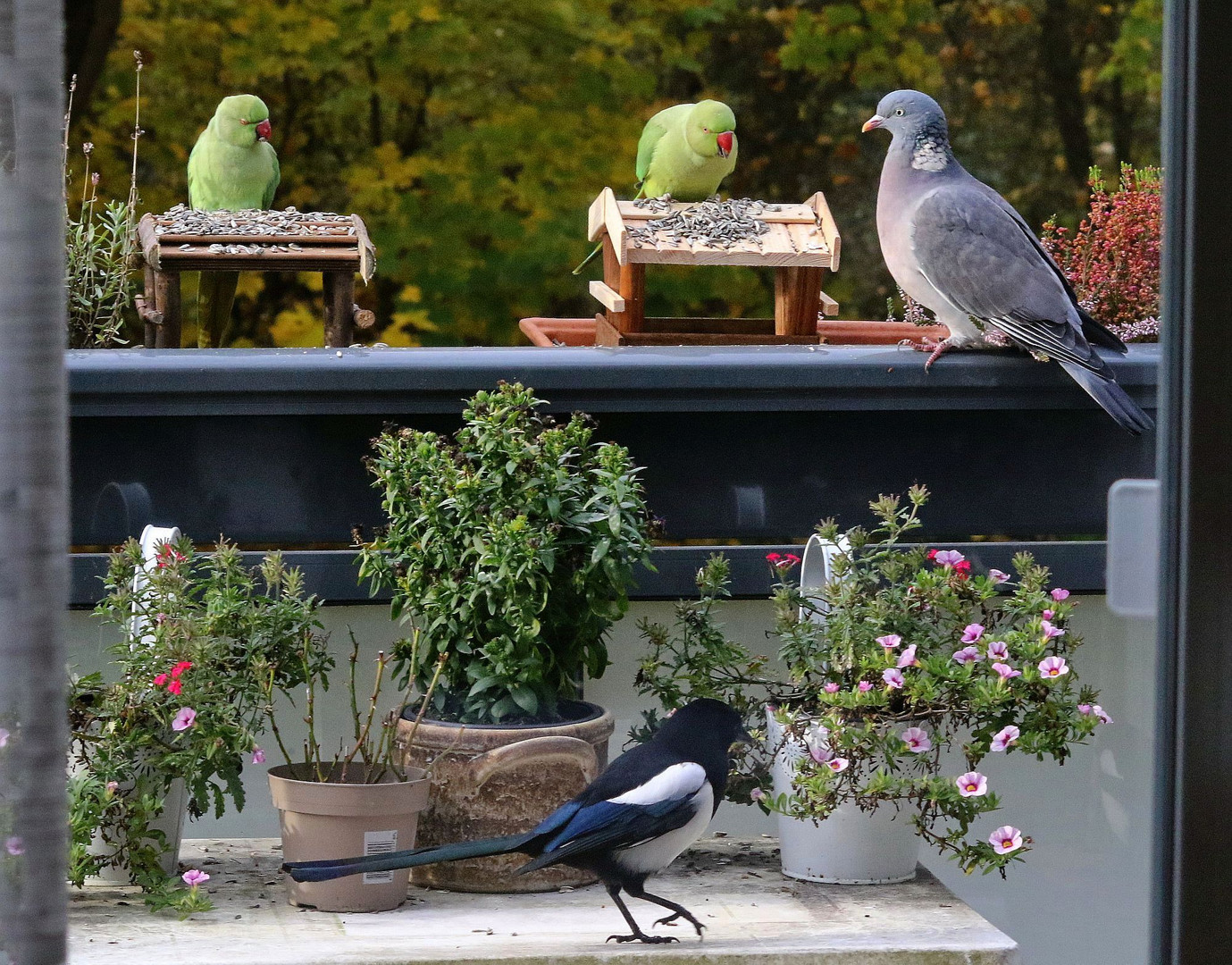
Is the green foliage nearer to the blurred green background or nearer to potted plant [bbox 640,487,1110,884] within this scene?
potted plant [bbox 640,487,1110,884]

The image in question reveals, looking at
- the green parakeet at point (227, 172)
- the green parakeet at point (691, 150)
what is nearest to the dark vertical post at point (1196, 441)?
the green parakeet at point (691, 150)

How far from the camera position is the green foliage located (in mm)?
2424

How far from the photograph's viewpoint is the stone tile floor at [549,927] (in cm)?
213

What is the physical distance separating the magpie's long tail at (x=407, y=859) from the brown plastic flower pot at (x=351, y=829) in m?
0.05

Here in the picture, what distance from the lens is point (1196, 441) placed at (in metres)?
1.27

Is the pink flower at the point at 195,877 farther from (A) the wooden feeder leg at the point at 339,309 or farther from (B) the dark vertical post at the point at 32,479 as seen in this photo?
(B) the dark vertical post at the point at 32,479

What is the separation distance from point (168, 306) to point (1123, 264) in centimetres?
199

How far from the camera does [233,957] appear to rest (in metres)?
2.11

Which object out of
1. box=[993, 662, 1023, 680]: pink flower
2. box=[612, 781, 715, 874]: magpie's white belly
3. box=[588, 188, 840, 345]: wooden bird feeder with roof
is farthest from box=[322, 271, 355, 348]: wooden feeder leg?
box=[993, 662, 1023, 680]: pink flower

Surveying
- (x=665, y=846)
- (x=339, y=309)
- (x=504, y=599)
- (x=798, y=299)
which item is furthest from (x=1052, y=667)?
(x=339, y=309)

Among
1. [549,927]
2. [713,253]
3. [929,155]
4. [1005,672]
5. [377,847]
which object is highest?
[929,155]

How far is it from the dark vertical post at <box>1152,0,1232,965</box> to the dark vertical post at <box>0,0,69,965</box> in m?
0.89

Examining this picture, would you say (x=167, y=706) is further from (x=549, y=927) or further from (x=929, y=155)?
(x=929, y=155)

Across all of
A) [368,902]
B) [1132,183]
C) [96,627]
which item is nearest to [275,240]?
[96,627]
